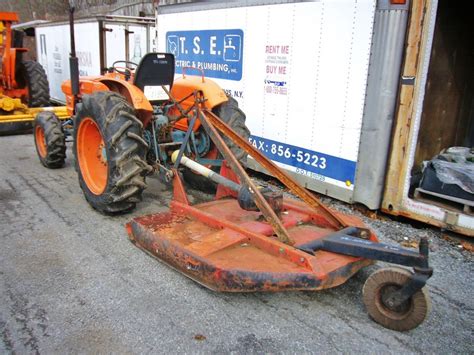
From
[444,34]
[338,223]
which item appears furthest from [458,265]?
[444,34]

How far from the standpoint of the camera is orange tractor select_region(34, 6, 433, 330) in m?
2.83

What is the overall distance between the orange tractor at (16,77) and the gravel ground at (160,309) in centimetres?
601

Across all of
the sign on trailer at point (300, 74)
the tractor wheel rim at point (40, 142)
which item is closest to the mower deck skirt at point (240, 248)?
the sign on trailer at point (300, 74)

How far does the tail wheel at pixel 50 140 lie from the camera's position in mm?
6035

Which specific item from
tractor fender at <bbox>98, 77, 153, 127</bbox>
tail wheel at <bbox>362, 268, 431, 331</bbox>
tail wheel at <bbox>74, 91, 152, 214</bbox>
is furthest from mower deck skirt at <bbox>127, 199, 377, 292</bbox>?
tractor fender at <bbox>98, 77, 153, 127</bbox>

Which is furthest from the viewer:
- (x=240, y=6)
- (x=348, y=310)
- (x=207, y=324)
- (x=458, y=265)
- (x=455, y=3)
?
(x=240, y=6)

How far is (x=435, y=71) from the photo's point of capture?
5.13 metres

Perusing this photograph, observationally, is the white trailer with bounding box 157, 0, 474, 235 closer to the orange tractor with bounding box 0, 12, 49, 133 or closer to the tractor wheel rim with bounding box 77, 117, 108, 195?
the tractor wheel rim with bounding box 77, 117, 108, 195

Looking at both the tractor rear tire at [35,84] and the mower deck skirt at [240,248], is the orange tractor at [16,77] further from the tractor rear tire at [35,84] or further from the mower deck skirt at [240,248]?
the mower deck skirt at [240,248]

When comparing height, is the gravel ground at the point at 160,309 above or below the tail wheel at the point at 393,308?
below

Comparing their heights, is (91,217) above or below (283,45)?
below

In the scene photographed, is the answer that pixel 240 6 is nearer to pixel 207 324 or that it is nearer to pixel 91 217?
pixel 91 217

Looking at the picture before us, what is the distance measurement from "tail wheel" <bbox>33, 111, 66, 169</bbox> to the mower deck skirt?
2853 millimetres

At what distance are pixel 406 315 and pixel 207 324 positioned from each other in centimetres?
125
